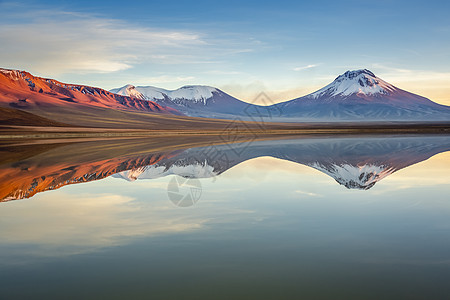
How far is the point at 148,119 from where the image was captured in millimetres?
134625

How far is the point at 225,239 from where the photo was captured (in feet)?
26.0

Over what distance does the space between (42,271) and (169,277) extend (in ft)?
6.34

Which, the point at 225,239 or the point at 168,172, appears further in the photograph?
the point at 168,172

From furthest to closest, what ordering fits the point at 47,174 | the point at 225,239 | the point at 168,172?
the point at 168,172
the point at 47,174
the point at 225,239

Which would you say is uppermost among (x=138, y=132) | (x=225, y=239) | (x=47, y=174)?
(x=138, y=132)

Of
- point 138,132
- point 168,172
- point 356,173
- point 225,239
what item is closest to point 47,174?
point 168,172

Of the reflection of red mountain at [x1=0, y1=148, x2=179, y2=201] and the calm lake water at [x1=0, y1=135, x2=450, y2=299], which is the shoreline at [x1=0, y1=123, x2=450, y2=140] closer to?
the reflection of red mountain at [x1=0, y1=148, x2=179, y2=201]

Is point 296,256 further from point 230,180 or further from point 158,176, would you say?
point 158,176

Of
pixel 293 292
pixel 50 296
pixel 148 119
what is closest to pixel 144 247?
pixel 50 296

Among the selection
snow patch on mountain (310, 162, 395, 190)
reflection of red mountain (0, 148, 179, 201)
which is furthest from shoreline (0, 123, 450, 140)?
snow patch on mountain (310, 162, 395, 190)

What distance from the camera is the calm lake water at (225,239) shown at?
573cm

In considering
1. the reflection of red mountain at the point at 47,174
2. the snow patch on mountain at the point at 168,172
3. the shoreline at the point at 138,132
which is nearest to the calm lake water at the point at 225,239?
the reflection of red mountain at the point at 47,174

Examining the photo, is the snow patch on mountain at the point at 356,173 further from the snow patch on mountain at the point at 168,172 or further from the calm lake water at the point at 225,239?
the snow patch on mountain at the point at 168,172

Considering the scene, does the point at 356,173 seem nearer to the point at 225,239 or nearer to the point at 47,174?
the point at 225,239
